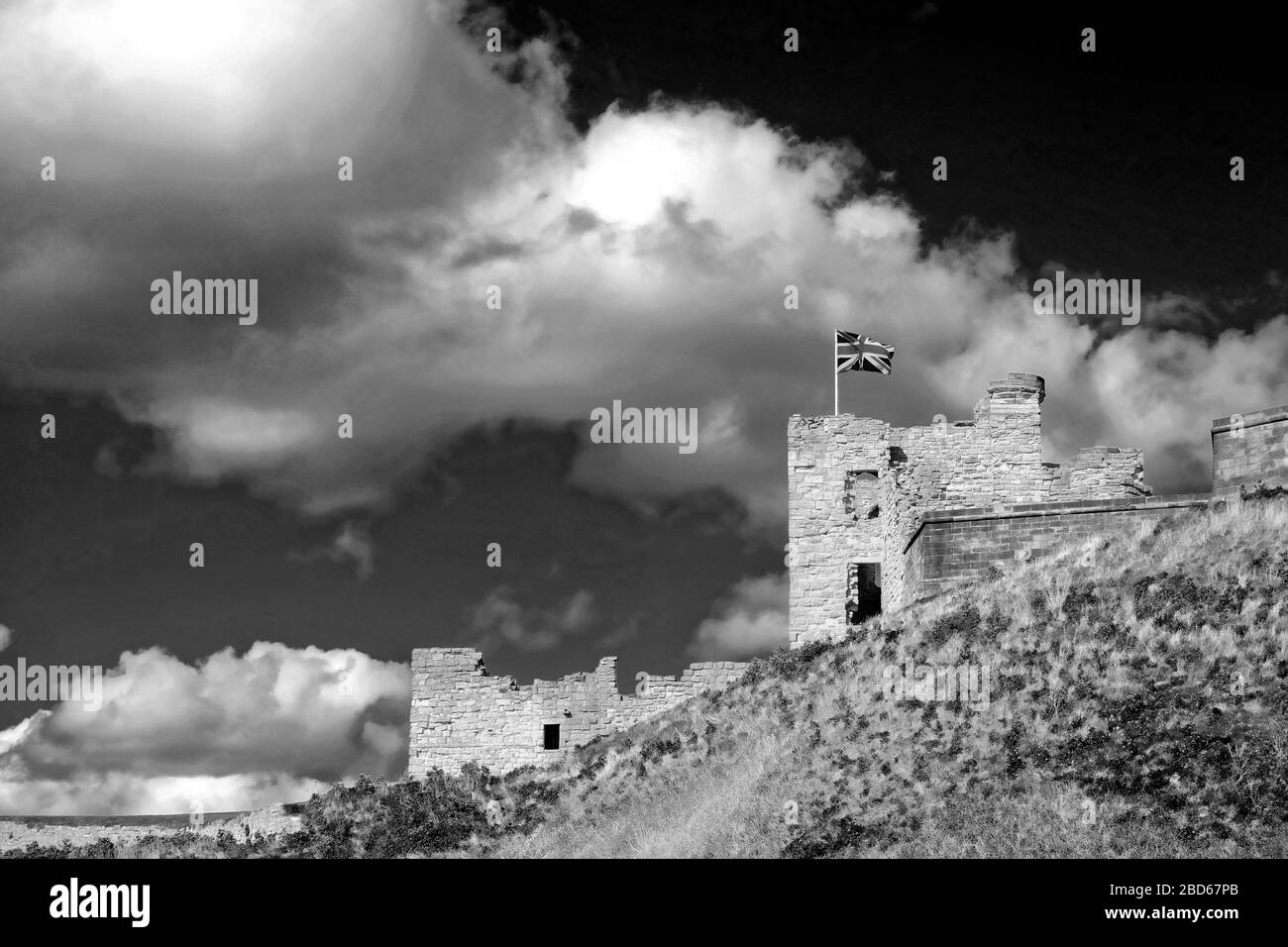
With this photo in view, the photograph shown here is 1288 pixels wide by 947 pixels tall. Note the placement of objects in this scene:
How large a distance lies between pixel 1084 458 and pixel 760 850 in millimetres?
21459

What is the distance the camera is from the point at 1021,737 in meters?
23.2

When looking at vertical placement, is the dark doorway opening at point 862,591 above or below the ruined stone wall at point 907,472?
below

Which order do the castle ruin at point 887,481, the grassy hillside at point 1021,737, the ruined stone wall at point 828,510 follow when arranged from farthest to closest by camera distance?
1. the ruined stone wall at point 828,510
2. the castle ruin at point 887,481
3. the grassy hillside at point 1021,737

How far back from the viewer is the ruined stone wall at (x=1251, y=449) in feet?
94.0

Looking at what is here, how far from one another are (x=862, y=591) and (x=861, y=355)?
7166 millimetres

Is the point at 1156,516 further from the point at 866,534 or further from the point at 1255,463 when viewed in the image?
the point at 866,534

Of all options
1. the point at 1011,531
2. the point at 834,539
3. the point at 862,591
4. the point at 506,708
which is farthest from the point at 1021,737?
the point at 506,708

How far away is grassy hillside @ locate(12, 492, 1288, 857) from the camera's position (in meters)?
20.4

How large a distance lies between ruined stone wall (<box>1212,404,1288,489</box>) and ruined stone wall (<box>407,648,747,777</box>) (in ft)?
56.1

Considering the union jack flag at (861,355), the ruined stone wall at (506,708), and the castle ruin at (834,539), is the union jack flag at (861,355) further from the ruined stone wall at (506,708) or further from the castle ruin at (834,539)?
the ruined stone wall at (506,708)

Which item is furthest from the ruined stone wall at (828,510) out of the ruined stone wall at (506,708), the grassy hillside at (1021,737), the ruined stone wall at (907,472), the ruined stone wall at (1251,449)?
the ruined stone wall at (1251,449)

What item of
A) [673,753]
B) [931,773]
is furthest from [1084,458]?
[931,773]

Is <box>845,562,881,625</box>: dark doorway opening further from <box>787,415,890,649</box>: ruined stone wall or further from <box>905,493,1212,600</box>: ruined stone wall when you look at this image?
<box>905,493,1212,600</box>: ruined stone wall

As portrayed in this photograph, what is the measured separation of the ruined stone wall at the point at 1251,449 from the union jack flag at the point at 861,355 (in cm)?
1321
